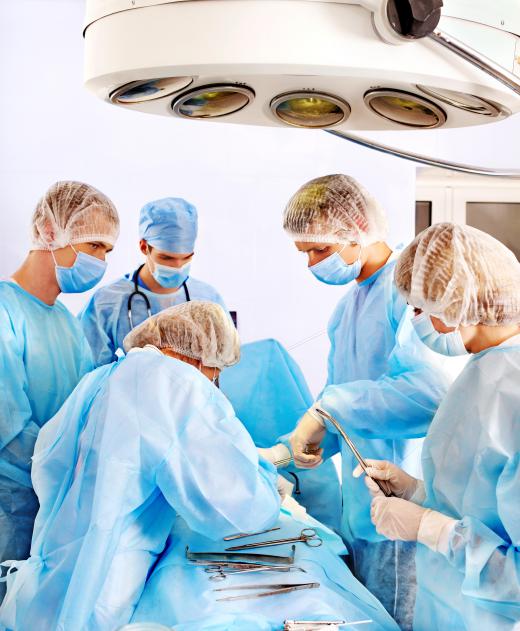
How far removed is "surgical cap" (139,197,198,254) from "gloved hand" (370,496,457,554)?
4.67 feet

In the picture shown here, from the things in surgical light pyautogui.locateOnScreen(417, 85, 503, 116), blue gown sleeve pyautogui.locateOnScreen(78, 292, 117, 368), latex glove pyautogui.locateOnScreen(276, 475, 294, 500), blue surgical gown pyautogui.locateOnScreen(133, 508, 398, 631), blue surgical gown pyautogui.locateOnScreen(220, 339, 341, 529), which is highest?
surgical light pyautogui.locateOnScreen(417, 85, 503, 116)

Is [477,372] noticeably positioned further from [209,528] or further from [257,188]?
[257,188]

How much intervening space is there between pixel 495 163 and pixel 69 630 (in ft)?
9.17

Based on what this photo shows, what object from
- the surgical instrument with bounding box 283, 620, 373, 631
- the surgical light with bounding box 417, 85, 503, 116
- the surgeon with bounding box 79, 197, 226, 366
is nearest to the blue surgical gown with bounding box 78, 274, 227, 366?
the surgeon with bounding box 79, 197, 226, 366

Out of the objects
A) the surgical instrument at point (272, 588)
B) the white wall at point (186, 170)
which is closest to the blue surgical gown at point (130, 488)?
the surgical instrument at point (272, 588)

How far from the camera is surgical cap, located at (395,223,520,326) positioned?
1.36 meters

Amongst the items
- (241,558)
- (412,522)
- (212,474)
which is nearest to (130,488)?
(212,474)

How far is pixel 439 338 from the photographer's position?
1.49 metres

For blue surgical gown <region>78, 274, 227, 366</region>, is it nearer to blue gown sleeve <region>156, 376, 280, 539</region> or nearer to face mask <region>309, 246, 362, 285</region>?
face mask <region>309, 246, 362, 285</region>

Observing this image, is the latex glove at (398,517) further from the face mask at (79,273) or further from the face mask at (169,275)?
the face mask at (169,275)

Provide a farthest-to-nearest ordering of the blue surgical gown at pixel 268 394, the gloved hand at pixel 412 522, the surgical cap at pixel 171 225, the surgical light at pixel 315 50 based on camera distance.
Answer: the surgical cap at pixel 171 225 < the blue surgical gown at pixel 268 394 < the gloved hand at pixel 412 522 < the surgical light at pixel 315 50

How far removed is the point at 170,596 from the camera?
146cm

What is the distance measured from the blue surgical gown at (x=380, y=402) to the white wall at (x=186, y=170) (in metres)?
1.06

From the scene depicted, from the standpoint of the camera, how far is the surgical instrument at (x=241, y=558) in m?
1.57
